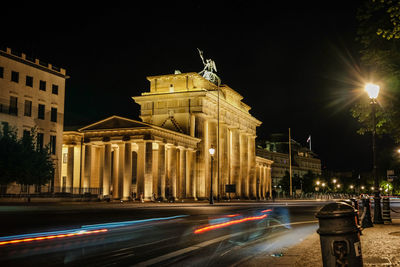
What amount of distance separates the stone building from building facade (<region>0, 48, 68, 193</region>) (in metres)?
4.02

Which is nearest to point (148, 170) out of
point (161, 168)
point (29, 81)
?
point (161, 168)

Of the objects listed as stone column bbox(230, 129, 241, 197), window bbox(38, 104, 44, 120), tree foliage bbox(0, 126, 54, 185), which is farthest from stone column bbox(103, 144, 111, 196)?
stone column bbox(230, 129, 241, 197)

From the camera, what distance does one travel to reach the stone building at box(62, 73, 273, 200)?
2103 inches

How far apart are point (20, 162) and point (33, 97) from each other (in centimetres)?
1377

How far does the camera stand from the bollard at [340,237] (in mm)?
4922

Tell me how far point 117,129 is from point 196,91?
54.5 ft

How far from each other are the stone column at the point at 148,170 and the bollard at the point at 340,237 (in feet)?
157

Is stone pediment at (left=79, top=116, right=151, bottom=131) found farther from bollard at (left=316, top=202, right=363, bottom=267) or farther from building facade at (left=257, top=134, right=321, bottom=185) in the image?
building facade at (left=257, top=134, right=321, bottom=185)

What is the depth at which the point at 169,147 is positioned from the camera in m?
59.4

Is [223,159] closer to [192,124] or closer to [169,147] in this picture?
[192,124]

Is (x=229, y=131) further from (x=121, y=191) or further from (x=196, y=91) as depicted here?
(x=121, y=191)

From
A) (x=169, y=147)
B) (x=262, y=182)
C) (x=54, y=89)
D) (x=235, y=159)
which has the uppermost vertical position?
(x=54, y=89)

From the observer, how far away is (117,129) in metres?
53.3

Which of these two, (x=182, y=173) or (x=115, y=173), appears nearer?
(x=115, y=173)
